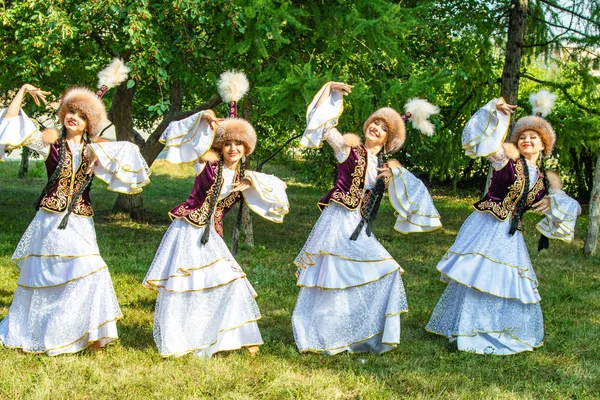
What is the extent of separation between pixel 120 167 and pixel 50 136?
0.60 m

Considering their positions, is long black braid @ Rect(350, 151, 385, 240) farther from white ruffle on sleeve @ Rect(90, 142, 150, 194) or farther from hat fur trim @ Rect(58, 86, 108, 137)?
hat fur trim @ Rect(58, 86, 108, 137)

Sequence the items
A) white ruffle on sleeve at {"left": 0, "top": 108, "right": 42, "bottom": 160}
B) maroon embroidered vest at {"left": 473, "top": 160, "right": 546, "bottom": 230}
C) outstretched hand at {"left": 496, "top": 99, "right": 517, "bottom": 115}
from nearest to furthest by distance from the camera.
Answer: white ruffle on sleeve at {"left": 0, "top": 108, "right": 42, "bottom": 160}
outstretched hand at {"left": 496, "top": 99, "right": 517, "bottom": 115}
maroon embroidered vest at {"left": 473, "top": 160, "right": 546, "bottom": 230}

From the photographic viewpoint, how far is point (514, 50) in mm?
11281

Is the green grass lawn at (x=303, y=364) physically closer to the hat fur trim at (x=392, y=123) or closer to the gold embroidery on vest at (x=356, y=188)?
the gold embroidery on vest at (x=356, y=188)

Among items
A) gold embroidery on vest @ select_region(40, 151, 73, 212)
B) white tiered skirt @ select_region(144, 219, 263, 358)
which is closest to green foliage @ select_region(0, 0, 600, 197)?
gold embroidery on vest @ select_region(40, 151, 73, 212)

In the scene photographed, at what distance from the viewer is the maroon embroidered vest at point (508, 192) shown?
6.04 meters

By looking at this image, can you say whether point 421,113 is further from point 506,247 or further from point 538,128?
point 506,247

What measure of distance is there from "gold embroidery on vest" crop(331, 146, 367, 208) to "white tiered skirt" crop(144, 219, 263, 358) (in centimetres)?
108

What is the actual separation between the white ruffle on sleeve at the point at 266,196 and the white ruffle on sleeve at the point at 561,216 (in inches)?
95.8

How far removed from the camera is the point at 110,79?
5.60 metres

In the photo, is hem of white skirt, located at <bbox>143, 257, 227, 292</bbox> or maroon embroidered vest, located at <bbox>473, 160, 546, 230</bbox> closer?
hem of white skirt, located at <bbox>143, 257, 227, 292</bbox>

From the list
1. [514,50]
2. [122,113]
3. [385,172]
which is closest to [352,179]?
[385,172]

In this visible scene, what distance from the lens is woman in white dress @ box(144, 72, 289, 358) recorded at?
18.0 feet

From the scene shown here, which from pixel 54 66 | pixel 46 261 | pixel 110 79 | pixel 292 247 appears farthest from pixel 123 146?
pixel 292 247
